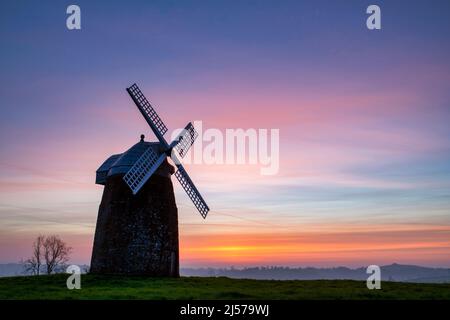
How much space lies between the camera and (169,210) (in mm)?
42031

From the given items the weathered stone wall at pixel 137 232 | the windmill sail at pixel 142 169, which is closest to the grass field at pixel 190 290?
the weathered stone wall at pixel 137 232

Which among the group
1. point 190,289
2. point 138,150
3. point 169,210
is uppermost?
point 138,150

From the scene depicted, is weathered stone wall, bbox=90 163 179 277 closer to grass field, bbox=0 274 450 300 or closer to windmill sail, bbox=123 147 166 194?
windmill sail, bbox=123 147 166 194

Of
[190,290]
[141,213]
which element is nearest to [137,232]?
[141,213]

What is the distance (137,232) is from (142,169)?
189 inches

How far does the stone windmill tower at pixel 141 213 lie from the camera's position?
4019 cm

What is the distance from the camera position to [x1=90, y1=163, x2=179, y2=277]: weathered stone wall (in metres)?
40.2

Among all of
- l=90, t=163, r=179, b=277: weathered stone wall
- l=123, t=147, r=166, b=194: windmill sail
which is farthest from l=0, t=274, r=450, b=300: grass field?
l=123, t=147, r=166, b=194: windmill sail
